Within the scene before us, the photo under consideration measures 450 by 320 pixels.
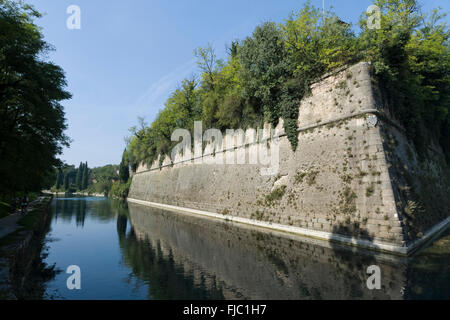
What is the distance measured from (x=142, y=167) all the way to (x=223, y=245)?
41210 millimetres

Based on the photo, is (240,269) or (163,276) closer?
(163,276)

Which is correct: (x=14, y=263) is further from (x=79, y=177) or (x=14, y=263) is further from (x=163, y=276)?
(x=79, y=177)

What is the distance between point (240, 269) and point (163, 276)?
260 centimetres

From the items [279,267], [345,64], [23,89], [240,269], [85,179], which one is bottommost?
[240,269]

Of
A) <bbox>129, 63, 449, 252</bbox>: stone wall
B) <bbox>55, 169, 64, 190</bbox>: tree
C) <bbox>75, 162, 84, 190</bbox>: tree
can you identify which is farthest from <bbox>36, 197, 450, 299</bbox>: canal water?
<bbox>55, 169, 64, 190</bbox>: tree

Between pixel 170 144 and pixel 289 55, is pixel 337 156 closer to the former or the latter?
pixel 289 55


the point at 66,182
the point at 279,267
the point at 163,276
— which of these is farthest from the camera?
the point at 66,182

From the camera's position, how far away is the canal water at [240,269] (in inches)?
234

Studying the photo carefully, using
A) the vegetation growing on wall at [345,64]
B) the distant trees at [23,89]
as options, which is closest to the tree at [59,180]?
the distant trees at [23,89]

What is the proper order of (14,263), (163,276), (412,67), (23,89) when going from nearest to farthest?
1. (14,263)
2. (163,276)
3. (23,89)
4. (412,67)

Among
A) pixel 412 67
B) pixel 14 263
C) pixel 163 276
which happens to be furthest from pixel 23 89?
pixel 412 67

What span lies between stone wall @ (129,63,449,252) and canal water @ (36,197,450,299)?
1281 mm

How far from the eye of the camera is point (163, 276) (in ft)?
24.1

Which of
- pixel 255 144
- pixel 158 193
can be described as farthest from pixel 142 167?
pixel 255 144
